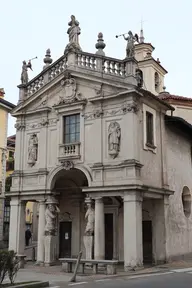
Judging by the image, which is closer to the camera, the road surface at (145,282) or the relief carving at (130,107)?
the road surface at (145,282)

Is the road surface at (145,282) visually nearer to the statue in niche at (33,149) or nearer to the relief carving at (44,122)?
the statue in niche at (33,149)

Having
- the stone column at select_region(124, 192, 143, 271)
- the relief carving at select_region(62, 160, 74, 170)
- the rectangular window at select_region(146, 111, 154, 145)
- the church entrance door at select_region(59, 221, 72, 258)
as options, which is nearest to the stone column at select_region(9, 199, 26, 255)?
the church entrance door at select_region(59, 221, 72, 258)

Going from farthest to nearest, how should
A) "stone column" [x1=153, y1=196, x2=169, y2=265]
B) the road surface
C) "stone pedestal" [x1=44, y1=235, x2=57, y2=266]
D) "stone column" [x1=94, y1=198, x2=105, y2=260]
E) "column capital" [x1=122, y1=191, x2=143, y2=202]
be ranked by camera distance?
1. "stone pedestal" [x1=44, y1=235, x2=57, y2=266]
2. "stone column" [x1=153, y1=196, x2=169, y2=265]
3. "stone column" [x1=94, y1=198, x2=105, y2=260]
4. "column capital" [x1=122, y1=191, x2=143, y2=202]
5. the road surface

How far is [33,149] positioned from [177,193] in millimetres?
8897

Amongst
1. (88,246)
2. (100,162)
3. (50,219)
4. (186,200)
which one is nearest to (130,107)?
(100,162)

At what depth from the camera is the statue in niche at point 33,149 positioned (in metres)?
23.1

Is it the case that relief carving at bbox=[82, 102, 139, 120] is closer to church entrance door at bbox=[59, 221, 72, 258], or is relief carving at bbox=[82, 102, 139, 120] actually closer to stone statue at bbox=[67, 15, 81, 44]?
stone statue at bbox=[67, 15, 81, 44]

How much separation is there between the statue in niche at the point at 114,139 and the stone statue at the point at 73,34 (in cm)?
556

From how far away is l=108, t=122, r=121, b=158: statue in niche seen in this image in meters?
20.1

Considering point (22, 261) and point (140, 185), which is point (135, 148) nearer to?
point (140, 185)

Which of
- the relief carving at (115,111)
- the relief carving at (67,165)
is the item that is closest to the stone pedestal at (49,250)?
the relief carving at (67,165)

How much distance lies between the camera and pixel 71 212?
80.2 feet

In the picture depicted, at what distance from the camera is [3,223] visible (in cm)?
3369

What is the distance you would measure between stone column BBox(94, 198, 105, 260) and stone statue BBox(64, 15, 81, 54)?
8835 millimetres
